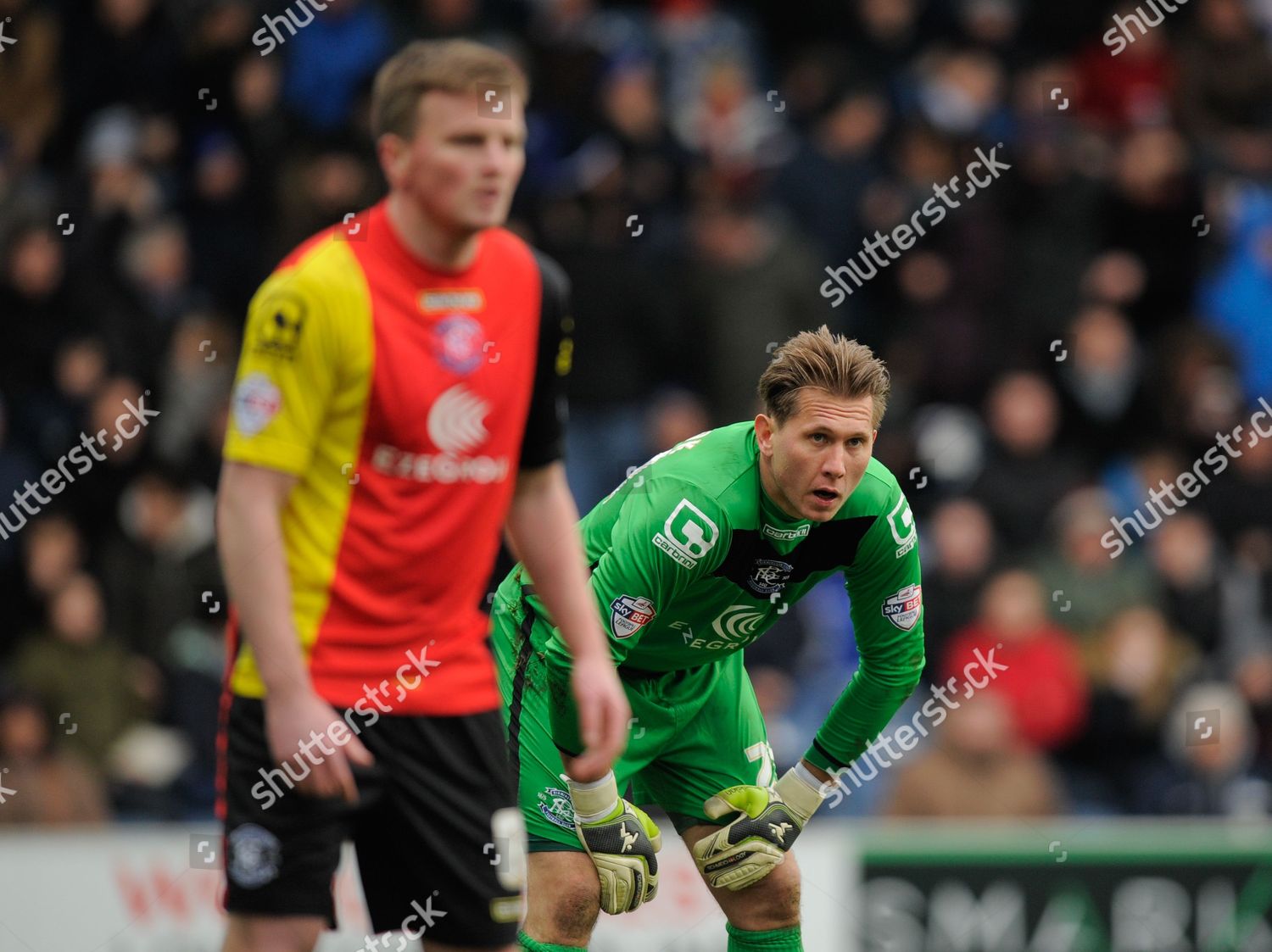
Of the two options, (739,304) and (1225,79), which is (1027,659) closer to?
(739,304)

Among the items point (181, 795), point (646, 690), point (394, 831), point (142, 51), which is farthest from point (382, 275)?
point (142, 51)

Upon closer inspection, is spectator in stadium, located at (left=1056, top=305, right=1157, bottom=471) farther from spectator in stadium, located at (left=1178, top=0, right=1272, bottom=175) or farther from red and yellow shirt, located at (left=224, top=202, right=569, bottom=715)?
red and yellow shirt, located at (left=224, top=202, right=569, bottom=715)

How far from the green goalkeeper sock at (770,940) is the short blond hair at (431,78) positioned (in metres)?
3.37

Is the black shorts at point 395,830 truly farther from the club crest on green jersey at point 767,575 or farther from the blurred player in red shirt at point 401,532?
the club crest on green jersey at point 767,575

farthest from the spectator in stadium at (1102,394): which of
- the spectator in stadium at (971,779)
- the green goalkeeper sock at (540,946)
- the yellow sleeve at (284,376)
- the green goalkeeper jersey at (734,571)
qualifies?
the yellow sleeve at (284,376)

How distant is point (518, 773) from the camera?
21.8 feet

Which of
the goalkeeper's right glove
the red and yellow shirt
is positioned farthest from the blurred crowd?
the red and yellow shirt

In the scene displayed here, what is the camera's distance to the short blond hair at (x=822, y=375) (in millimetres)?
6031

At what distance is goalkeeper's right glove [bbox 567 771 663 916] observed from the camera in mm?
6230

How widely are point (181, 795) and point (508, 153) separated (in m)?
7.38

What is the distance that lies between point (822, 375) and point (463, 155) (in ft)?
6.91

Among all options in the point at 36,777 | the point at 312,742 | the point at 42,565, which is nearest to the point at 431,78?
the point at 312,742

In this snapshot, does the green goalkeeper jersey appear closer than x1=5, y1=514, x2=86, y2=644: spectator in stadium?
Yes

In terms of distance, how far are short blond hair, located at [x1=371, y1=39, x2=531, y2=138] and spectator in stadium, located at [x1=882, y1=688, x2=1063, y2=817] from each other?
712 cm
